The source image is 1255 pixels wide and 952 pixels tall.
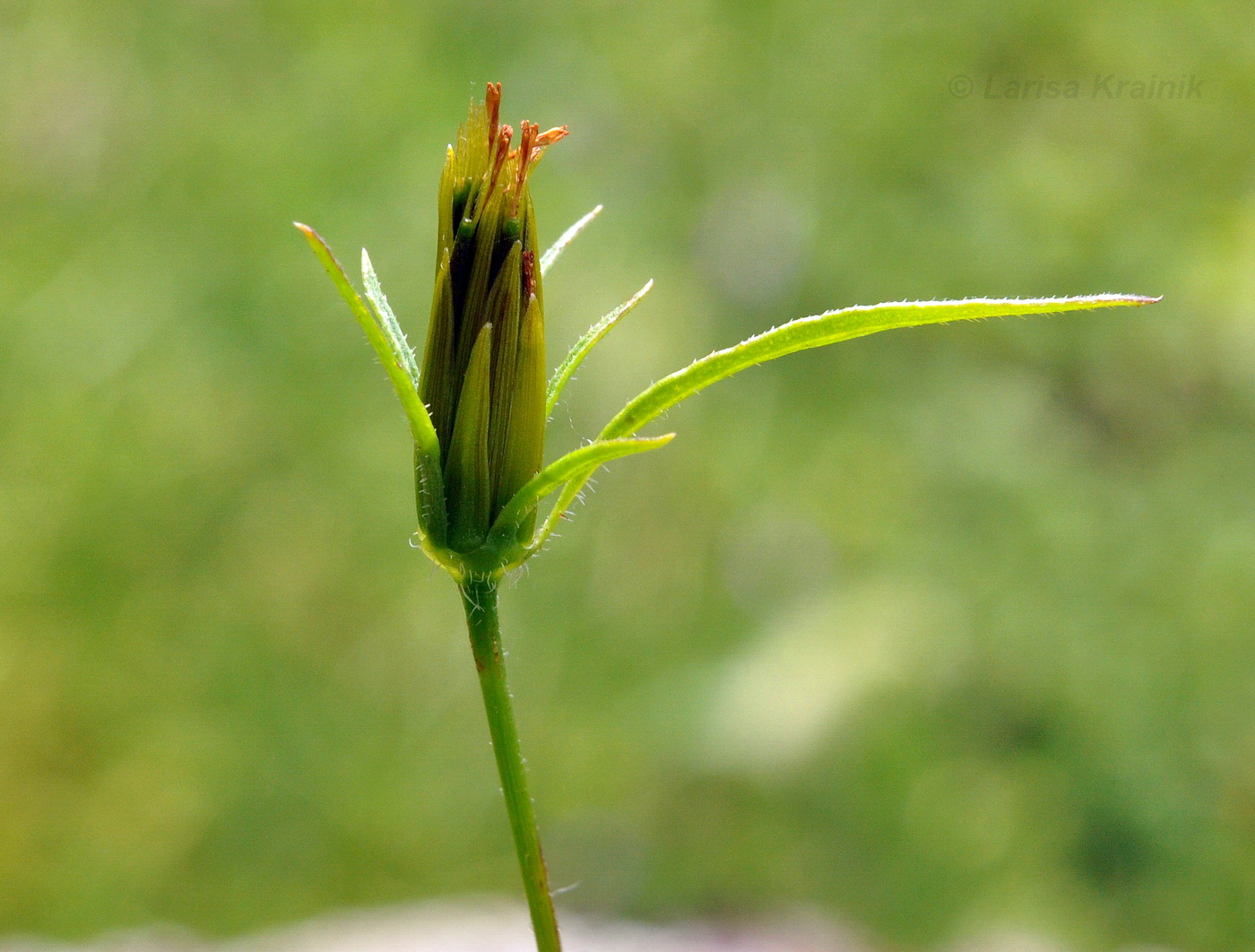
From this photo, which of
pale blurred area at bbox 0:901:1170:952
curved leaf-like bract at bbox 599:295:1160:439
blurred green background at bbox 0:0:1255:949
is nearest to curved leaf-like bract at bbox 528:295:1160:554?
curved leaf-like bract at bbox 599:295:1160:439

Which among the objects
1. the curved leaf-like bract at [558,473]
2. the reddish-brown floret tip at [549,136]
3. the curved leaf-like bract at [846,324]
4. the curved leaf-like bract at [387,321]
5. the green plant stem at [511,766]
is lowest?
the green plant stem at [511,766]

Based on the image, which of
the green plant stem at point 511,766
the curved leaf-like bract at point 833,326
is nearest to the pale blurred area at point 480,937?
the green plant stem at point 511,766

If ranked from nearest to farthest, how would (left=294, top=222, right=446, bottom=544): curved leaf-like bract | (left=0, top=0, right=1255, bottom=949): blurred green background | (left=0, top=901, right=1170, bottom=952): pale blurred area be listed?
(left=294, top=222, right=446, bottom=544): curved leaf-like bract, (left=0, top=901, right=1170, bottom=952): pale blurred area, (left=0, top=0, right=1255, bottom=949): blurred green background

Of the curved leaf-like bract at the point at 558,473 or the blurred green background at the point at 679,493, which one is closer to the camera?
the curved leaf-like bract at the point at 558,473

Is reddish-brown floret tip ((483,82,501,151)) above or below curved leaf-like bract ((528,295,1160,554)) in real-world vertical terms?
above

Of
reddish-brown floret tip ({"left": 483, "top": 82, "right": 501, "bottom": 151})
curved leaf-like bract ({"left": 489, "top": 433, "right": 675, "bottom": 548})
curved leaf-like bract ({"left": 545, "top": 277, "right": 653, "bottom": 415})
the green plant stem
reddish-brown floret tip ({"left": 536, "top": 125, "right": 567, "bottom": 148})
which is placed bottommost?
the green plant stem

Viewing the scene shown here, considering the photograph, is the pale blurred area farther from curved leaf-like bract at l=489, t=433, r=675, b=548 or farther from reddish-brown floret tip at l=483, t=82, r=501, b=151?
reddish-brown floret tip at l=483, t=82, r=501, b=151

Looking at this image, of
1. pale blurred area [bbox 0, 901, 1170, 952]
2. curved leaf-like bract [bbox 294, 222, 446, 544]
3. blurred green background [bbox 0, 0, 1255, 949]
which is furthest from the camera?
blurred green background [bbox 0, 0, 1255, 949]

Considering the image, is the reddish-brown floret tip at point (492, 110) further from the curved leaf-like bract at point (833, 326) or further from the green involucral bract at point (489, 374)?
the curved leaf-like bract at point (833, 326)
